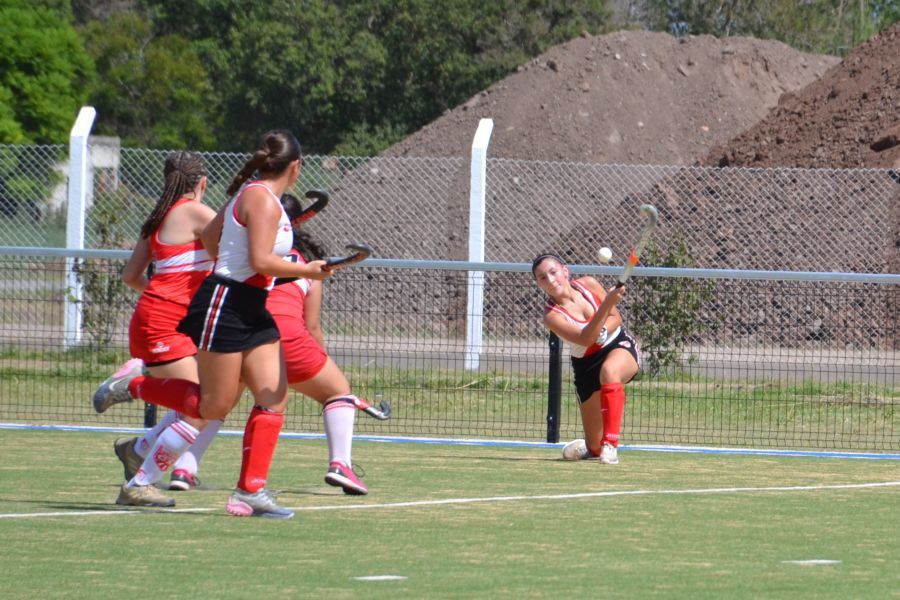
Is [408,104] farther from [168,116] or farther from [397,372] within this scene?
[397,372]

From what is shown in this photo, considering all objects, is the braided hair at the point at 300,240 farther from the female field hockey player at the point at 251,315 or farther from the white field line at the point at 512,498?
the white field line at the point at 512,498

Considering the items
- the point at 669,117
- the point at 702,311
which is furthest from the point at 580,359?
the point at 669,117

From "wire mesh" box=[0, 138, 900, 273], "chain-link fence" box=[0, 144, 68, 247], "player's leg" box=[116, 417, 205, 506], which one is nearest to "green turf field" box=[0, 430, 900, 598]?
"player's leg" box=[116, 417, 205, 506]

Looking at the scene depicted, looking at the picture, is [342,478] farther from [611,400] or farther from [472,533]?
[611,400]

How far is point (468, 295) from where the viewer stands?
1488 centimetres

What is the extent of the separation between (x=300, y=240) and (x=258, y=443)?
2407 millimetres

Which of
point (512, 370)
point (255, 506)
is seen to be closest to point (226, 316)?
point (255, 506)

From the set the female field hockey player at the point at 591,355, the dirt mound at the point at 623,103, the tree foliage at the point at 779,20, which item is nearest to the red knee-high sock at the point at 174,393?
the female field hockey player at the point at 591,355

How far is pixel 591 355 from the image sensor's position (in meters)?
11.4

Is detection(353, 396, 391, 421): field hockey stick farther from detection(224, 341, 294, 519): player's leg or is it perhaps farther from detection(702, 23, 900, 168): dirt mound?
detection(702, 23, 900, 168): dirt mound

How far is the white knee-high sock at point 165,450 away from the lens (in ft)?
26.8

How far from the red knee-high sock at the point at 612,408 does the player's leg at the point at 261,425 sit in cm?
379

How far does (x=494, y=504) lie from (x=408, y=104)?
141 ft

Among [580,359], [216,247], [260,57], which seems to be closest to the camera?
[216,247]
